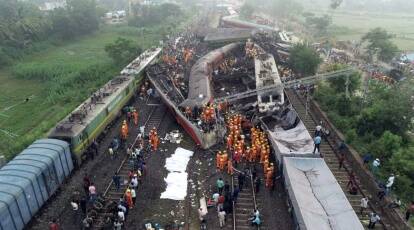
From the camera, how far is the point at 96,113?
65.5 feet

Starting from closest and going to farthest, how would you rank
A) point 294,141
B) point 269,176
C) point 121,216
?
point 121,216
point 269,176
point 294,141

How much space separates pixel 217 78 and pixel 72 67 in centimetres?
1525

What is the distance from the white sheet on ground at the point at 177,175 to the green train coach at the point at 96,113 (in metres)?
4.07

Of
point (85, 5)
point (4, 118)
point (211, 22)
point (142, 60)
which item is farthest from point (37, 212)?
point (211, 22)

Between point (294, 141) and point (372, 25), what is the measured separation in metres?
56.8

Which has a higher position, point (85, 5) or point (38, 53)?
point (85, 5)

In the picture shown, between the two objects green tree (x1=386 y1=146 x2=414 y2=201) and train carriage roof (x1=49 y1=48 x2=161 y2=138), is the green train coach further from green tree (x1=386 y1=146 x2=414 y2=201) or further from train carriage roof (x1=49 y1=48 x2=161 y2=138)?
green tree (x1=386 y1=146 x2=414 y2=201)

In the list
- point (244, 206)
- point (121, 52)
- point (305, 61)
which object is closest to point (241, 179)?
point (244, 206)

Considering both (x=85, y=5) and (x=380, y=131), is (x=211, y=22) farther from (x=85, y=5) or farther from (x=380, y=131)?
(x=380, y=131)

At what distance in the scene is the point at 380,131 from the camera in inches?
759

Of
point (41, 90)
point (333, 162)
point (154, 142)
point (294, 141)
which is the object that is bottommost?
point (41, 90)

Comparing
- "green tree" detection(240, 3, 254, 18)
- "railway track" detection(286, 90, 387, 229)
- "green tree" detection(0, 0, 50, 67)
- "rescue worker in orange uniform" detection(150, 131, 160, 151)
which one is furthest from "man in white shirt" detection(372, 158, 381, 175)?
"green tree" detection(240, 3, 254, 18)

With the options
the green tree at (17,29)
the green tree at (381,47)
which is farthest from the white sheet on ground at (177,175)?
the green tree at (17,29)

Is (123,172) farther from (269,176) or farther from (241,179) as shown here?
(269,176)
